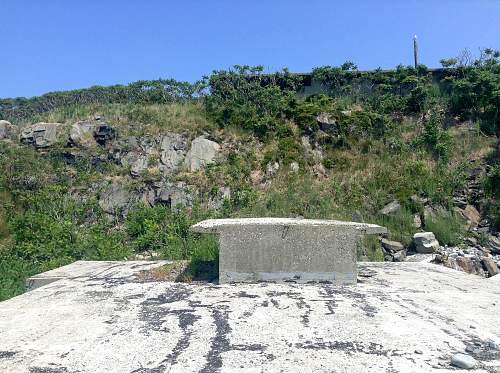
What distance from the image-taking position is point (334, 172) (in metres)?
15.3

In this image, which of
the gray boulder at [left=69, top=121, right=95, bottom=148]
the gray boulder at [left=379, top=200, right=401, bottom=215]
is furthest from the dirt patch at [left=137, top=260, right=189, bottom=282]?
the gray boulder at [left=69, top=121, right=95, bottom=148]

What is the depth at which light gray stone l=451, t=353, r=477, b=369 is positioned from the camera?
300 cm

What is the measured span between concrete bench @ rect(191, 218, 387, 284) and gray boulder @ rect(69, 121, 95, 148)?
42.0 ft

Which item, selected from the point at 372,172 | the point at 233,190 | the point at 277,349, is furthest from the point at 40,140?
the point at 277,349

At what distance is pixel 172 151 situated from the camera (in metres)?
16.4

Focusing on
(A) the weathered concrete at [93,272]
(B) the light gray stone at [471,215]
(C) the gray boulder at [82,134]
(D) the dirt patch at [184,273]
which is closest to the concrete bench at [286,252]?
(D) the dirt patch at [184,273]

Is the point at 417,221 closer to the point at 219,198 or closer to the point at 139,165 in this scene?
the point at 219,198

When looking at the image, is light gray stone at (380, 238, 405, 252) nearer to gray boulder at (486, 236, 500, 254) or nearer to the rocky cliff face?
the rocky cliff face

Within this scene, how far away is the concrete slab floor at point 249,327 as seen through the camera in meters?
3.13

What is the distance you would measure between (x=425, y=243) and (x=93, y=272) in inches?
299

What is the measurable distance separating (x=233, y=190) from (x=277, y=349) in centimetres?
1119

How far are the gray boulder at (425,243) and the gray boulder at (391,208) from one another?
147 centimetres

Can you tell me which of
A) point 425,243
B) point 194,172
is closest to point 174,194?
point 194,172

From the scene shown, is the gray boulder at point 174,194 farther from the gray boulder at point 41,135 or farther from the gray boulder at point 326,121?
the gray boulder at point 326,121
